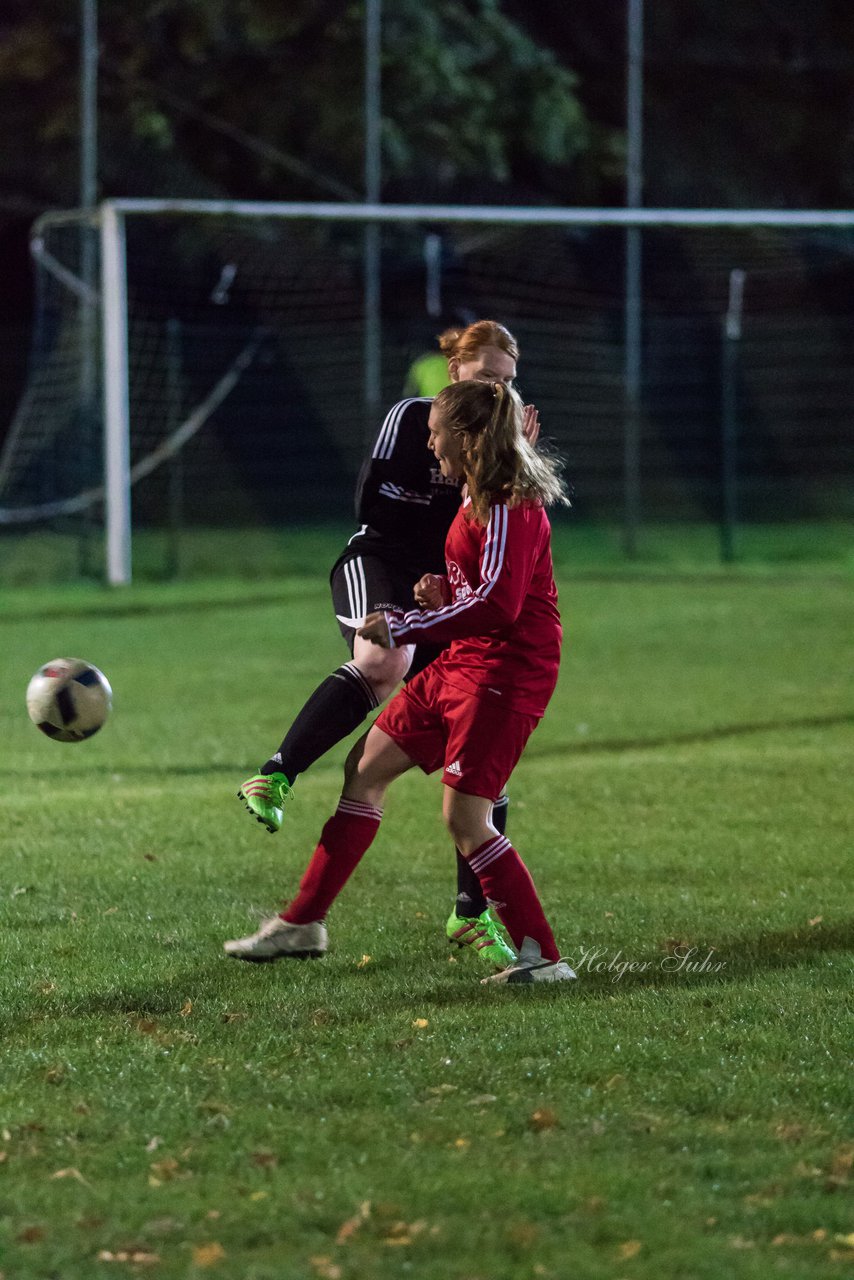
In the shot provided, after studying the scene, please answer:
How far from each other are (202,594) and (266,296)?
349 inches

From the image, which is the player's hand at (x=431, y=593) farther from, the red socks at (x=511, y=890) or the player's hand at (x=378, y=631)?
the red socks at (x=511, y=890)

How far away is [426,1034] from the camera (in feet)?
15.5

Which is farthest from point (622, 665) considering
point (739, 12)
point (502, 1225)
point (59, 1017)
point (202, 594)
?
point (739, 12)

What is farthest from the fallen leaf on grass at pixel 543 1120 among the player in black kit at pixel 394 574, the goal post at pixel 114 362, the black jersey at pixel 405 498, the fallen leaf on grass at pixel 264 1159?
the goal post at pixel 114 362

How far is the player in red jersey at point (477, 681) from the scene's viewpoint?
199 inches

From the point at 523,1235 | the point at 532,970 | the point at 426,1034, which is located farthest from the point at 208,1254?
the point at 532,970

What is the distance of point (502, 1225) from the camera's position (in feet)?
Answer: 11.5

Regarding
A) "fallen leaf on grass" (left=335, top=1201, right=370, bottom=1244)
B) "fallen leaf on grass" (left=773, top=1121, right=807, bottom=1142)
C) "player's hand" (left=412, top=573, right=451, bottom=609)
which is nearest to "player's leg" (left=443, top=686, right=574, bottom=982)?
"player's hand" (left=412, top=573, right=451, bottom=609)

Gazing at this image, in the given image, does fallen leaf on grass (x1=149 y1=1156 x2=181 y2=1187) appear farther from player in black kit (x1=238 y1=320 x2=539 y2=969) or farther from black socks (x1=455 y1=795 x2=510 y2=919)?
black socks (x1=455 y1=795 x2=510 y2=919)

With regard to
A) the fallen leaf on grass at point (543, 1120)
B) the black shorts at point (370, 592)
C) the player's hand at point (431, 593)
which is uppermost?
the player's hand at point (431, 593)

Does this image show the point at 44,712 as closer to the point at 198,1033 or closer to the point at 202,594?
the point at 198,1033

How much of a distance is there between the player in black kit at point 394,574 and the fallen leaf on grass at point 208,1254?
207 centimetres

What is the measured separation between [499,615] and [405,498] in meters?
1.21

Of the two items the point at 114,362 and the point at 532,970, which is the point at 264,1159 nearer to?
the point at 532,970
